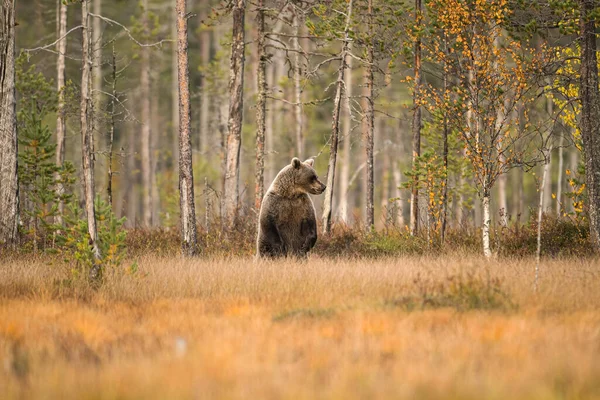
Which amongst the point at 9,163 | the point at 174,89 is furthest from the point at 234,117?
the point at 174,89

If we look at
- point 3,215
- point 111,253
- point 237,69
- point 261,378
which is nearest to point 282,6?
point 237,69

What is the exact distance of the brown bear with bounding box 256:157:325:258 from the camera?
42.4ft

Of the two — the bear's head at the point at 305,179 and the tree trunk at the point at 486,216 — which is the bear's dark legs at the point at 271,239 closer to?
the bear's head at the point at 305,179

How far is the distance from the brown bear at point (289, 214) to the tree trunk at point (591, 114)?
4.68m

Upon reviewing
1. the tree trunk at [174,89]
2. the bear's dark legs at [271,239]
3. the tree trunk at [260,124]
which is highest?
the tree trunk at [174,89]

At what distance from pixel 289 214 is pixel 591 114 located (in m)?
5.60

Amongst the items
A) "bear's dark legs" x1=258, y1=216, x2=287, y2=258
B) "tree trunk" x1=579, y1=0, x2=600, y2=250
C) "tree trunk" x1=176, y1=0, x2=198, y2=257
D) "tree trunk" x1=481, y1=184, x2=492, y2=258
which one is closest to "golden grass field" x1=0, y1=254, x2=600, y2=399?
"tree trunk" x1=481, y1=184, x2=492, y2=258

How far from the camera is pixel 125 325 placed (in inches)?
287

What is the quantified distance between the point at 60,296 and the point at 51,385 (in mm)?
4138

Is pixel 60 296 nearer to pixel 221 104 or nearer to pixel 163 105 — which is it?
pixel 221 104

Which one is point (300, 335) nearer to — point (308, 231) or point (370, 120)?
point (308, 231)

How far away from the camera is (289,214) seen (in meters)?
13.1

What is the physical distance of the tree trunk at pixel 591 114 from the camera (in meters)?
12.1

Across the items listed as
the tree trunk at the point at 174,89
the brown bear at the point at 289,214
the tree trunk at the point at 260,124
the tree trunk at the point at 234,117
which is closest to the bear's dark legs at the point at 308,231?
the brown bear at the point at 289,214
